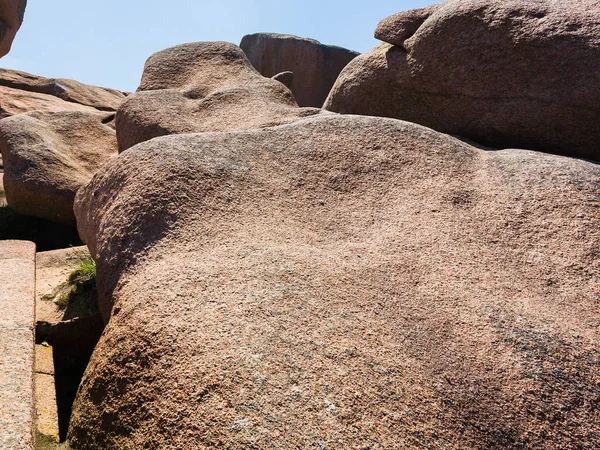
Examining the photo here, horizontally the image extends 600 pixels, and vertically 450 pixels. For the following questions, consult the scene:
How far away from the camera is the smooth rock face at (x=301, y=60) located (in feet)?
36.7

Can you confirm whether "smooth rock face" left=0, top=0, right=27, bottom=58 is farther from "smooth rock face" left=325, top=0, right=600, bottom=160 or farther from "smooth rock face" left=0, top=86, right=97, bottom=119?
"smooth rock face" left=325, top=0, right=600, bottom=160

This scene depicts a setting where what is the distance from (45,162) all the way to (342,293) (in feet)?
13.7

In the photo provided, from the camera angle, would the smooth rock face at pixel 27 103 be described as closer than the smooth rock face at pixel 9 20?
Yes

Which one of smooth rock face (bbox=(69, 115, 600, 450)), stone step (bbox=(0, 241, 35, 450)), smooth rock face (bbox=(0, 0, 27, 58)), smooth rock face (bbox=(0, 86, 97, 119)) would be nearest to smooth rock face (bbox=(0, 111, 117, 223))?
stone step (bbox=(0, 241, 35, 450))

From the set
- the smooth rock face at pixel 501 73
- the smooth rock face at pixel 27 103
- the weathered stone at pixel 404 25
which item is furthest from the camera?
the smooth rock face at pixel 27 103

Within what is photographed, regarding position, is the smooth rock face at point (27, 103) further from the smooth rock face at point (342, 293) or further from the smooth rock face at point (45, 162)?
the smooth rock face at point (342, 293)

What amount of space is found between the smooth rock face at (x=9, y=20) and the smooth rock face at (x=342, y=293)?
9.29m

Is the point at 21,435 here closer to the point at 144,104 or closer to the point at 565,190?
the point at 565,190

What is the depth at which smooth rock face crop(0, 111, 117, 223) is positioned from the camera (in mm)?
5530

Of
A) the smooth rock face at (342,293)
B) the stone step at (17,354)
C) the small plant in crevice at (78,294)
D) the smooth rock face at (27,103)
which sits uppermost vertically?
the smooth rock face at (342,293)

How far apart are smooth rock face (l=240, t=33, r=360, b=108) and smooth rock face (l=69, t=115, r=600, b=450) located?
7904 millimetres

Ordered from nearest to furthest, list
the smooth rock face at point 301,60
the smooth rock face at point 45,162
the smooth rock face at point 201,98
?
the smooth rock face at point 201,98, the smooth rock face at point 45,162, the smooth rock face at point 301,60

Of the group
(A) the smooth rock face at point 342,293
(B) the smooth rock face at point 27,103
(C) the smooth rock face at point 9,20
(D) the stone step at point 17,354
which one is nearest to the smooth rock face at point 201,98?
(A) the smooth rock face at point 342,293

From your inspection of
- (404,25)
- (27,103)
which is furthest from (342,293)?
(27,103)
